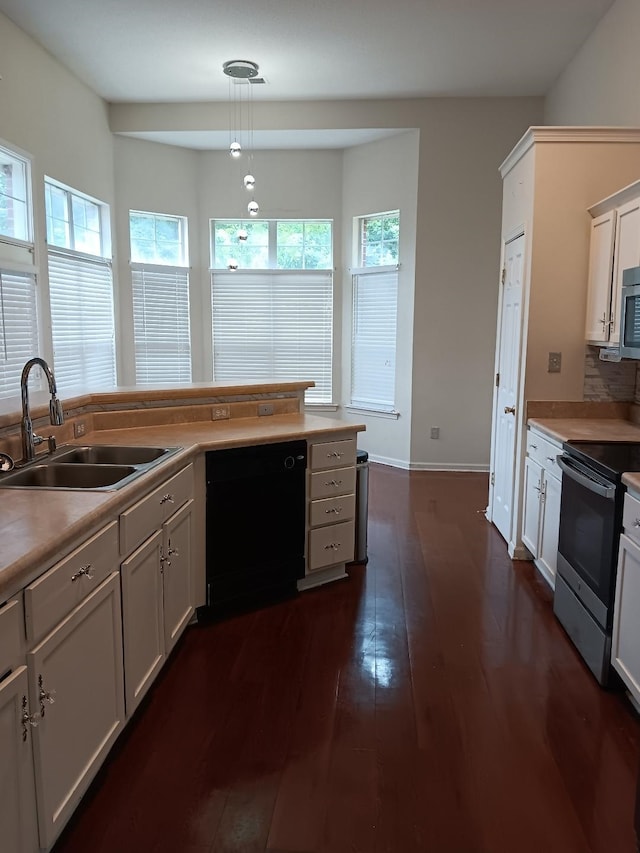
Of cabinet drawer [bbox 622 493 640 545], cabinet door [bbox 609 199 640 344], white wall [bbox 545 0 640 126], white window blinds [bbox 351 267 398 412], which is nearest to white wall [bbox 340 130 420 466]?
white window blinds [bbox 351 267 398 412]

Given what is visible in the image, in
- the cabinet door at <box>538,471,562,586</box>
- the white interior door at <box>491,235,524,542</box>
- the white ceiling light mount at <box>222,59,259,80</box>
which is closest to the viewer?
Answer: the cabinet door at <box>538,471,562,586</box>

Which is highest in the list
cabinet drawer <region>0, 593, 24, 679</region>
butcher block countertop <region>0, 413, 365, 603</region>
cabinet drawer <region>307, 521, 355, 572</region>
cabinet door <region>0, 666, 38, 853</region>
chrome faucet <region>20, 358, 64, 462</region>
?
chrome faucet <region>20, 358, 64, 462</region>

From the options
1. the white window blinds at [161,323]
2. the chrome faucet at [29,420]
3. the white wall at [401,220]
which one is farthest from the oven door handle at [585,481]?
the white window blinds at [161,323]

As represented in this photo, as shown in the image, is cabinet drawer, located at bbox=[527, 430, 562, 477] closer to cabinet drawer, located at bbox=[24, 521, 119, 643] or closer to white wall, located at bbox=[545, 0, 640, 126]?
white wall, located at bbox=[545, 0, 640, 126]

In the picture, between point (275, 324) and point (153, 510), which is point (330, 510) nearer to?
point (153, 510)

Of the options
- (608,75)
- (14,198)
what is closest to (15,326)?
(14,198)

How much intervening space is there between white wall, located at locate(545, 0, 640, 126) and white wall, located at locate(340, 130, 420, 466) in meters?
1.50

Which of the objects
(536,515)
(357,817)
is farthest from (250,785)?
(536,515)

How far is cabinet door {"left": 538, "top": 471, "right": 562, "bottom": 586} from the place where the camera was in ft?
11.5

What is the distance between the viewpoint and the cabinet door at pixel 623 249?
3.28 meters

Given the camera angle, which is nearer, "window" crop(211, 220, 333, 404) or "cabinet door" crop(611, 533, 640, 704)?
"cabinet door" crop(611, 533, 640, 704)

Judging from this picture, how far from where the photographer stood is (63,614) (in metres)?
Result: 1.75

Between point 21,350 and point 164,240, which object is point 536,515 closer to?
point 21,350

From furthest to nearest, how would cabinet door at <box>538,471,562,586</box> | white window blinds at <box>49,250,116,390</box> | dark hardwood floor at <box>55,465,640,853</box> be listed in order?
white window blinds at <box>49,250,116,390</box>, cabinet door at <box>538,471,562,586</box>, dark hardwood floor at <box>55,465,640,853</box>
